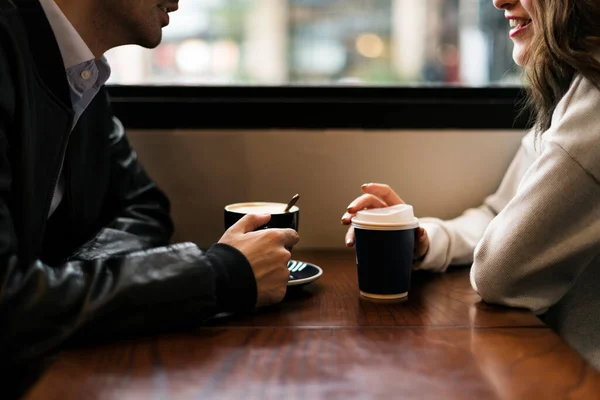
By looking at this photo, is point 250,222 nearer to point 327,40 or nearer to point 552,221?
point 552,221

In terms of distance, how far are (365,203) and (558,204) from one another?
364 millimetres

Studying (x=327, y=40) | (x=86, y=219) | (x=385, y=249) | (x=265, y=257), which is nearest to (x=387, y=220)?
(x=385, y=249)

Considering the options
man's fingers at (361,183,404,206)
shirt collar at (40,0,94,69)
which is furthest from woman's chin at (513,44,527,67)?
shirt collar at (40,0,94,69)

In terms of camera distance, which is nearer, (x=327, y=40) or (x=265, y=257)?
(x=265, y=257)

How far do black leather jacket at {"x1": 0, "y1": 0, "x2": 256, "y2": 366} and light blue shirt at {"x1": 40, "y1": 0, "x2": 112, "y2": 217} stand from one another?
70 mm

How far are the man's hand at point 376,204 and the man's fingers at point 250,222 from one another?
168 mm

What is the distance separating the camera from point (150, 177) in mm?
1690

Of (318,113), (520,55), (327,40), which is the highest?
(520,55)

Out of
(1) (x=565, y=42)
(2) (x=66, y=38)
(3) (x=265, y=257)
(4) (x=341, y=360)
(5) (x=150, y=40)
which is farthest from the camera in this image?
(5) (x=150, y=40)

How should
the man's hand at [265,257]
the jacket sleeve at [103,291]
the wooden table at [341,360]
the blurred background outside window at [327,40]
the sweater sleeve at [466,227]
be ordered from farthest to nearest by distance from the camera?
the blurred background outside window at [327,40] < the sweater sleeve at [466,227] < the man's hand at [265,257] < the jacket sleeve at [103,291] < the wooden table at [341,360]

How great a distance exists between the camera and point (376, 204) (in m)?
1.23

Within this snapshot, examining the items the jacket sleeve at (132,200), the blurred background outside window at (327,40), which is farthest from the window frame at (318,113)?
the blurred background outside window at (327,40)

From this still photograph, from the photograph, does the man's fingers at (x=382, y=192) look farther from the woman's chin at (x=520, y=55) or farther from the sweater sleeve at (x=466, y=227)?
the woman's chin at (x=520, y=55)

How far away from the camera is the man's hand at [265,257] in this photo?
0.95 metres
